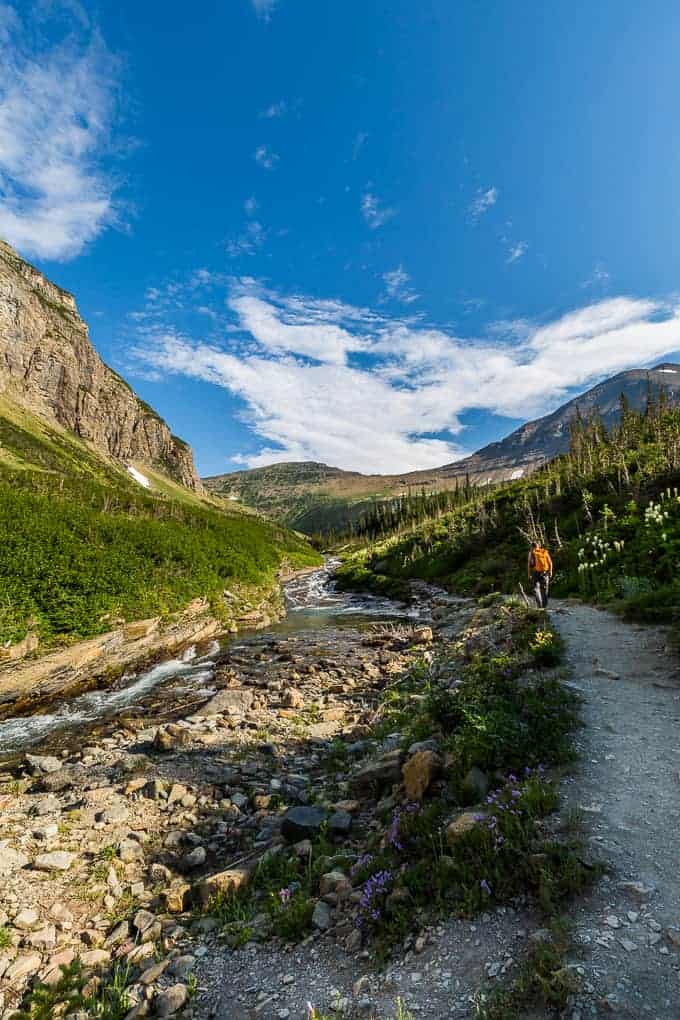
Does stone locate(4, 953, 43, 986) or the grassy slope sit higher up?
the grassy slope

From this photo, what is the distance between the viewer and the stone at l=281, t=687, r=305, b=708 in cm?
1325

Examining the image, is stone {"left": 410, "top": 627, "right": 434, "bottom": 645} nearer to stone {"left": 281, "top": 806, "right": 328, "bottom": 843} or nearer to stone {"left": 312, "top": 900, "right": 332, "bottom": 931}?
stone {"left": 281, "top": 806, "right": 328, "bottom": 843}

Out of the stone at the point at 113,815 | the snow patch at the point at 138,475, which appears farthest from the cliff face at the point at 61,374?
the stone at the point at 113,815

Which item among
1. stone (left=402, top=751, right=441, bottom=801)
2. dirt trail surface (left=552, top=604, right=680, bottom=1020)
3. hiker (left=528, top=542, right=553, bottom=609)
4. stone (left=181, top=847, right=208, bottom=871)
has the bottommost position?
stone (left=181, top=847, right=208, bottom=871)

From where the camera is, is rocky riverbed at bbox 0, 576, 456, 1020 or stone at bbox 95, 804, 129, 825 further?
stone at bbox 95, 804, 129, 825

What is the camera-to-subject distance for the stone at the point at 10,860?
6548mm

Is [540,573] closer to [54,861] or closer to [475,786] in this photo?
[475,786]

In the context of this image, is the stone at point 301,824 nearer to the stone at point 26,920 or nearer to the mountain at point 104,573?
the stone at point 26,920

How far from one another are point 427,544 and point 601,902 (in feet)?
165

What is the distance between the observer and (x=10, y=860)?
6715 mm

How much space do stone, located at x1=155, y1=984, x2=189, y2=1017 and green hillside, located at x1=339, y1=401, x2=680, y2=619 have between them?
13.3 meters

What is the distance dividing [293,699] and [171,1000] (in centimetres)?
943

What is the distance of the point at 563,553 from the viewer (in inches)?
1059

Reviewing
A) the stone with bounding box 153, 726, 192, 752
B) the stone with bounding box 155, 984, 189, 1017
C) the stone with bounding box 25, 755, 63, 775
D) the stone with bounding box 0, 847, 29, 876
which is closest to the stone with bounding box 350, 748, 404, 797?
the stone with bounding box 155, 984, 189, 1017
